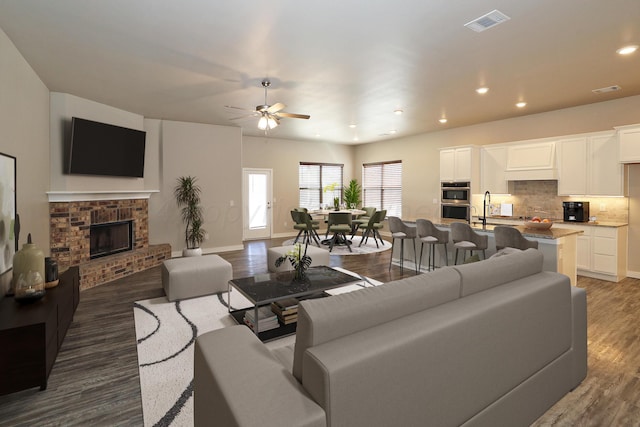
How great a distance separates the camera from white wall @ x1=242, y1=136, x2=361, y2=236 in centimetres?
966

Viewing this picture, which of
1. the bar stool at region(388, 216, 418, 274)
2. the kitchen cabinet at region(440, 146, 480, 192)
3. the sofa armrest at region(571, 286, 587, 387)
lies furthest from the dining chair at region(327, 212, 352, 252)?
the sofa armrest at region(571, 286, 587, 387)

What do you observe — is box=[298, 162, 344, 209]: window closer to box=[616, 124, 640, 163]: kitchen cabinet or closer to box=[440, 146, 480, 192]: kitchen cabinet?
box=[440, 146, 480, 192]: kitchen cabinet

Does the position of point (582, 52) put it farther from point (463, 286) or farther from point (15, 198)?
point (15, 198)

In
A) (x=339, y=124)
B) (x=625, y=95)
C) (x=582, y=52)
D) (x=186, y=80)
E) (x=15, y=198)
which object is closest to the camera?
(x=15, y=198)

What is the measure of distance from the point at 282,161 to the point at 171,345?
7.48m

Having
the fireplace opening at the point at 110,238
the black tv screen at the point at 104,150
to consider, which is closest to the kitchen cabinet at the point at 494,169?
the black tv screen at the point at 104,150

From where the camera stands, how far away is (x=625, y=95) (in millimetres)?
5379

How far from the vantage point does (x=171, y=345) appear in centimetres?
315

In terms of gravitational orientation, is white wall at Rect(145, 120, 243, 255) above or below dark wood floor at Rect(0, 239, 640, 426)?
above

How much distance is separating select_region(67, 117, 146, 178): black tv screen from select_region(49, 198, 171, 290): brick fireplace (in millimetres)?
533

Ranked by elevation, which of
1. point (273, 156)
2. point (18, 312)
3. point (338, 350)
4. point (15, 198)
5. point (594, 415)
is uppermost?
point (273, 156)

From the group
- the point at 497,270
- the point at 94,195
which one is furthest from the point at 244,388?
the point at 94,195

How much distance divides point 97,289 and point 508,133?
796 centimetres

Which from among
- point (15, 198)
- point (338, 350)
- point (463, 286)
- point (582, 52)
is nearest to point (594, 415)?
point (463, 286)
